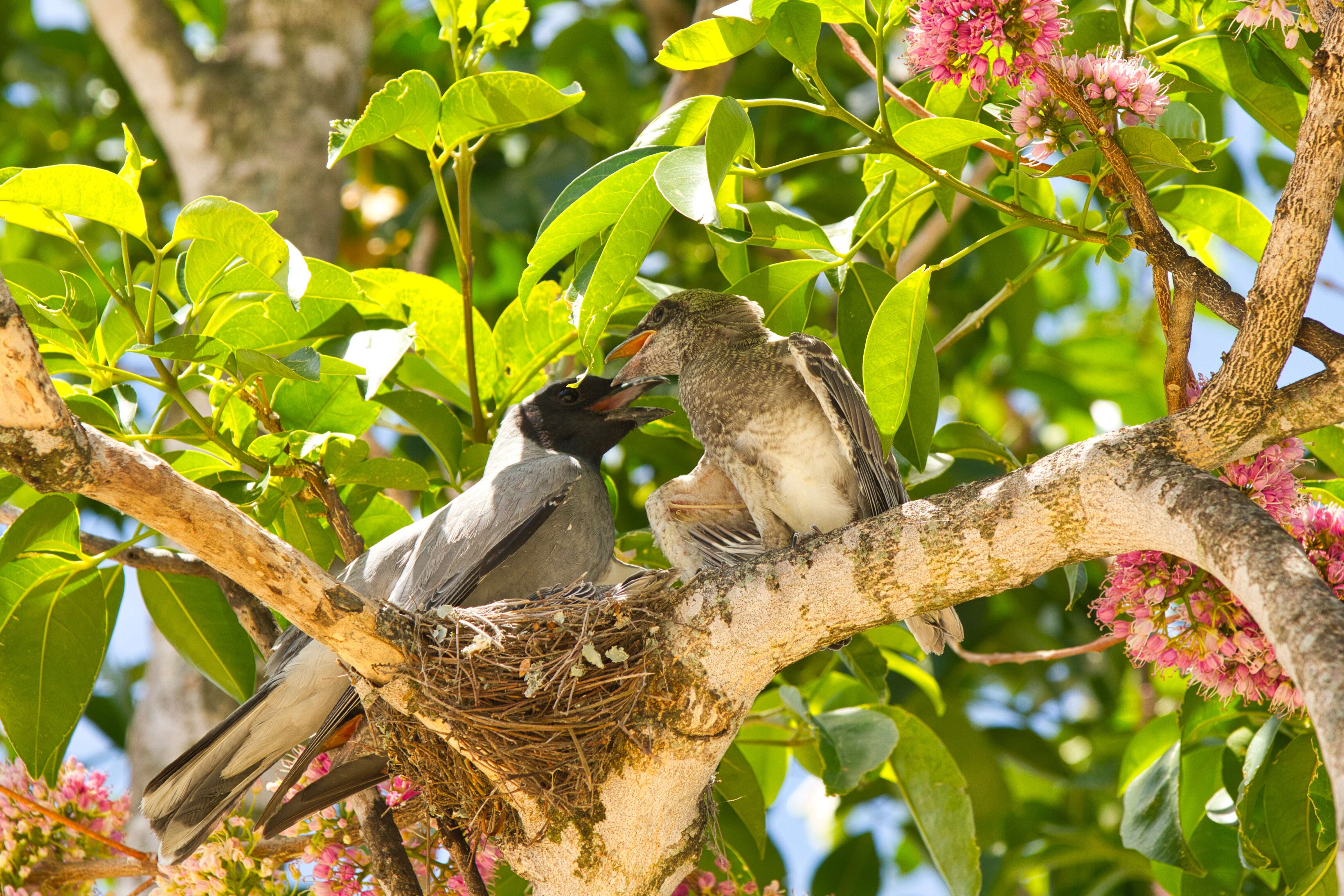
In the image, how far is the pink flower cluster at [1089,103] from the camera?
6.56ft

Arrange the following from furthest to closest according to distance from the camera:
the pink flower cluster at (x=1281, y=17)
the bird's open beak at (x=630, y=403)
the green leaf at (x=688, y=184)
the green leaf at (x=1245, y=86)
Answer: the bird's open beak at (x=630, y=403) < the green leaf at (x=1245, y=86) < the pink flower cluster at (x=1281, y=17) < the green leaf at (x=688, y=184)

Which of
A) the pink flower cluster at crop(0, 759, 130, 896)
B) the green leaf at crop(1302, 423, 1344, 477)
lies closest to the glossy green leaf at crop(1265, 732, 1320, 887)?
the green leaf at crop(1302, 423, 1344, 477)

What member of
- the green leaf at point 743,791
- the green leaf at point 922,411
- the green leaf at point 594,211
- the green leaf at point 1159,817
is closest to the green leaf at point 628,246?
the green leaf at point 594,211

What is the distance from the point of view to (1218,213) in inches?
101

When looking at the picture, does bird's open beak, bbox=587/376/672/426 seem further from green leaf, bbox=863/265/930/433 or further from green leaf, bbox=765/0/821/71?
green leaf, bbox=765/0/821/71

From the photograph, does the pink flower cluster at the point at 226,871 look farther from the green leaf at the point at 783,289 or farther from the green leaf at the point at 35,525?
the green leaf at the point at 783,289

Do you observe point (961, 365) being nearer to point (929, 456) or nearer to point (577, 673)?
point (929, 456)

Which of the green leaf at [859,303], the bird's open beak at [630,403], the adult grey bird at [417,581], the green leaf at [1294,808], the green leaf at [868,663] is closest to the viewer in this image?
the green leaf at [1294,808]

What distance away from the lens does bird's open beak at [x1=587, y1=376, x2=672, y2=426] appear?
342cm

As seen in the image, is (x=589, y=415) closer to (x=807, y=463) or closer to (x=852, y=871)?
(x=807, y=463)

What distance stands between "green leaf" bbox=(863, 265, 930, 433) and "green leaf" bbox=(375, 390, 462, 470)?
3.88ft

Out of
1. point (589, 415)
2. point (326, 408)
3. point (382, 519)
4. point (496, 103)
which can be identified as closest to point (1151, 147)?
point (496, 103)

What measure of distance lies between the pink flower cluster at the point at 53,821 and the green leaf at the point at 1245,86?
9.81 feet

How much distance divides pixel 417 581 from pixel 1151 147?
1.92 m
